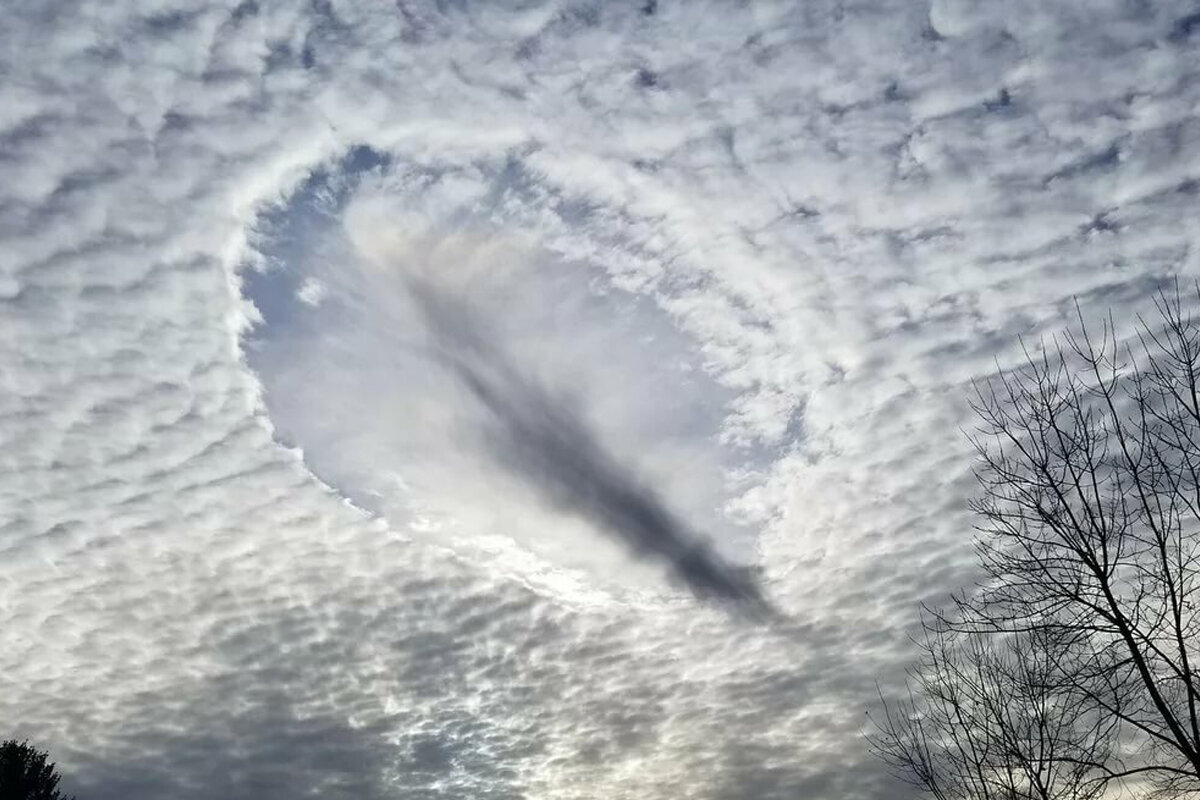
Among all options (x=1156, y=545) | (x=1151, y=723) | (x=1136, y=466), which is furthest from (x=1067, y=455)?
(x=1151, y=723)

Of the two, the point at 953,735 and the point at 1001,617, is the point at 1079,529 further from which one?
the point at 953,735

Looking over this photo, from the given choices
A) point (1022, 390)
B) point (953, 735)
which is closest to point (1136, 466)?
point (1022, 390)

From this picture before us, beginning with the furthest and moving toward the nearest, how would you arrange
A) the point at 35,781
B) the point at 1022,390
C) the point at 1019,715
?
the point at 35,781
the point at 1019,715
the point at 1022,390

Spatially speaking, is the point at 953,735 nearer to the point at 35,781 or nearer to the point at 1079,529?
the point at 1079,529

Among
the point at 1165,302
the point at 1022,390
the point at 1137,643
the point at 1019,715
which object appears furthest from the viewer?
the point at 1019,715

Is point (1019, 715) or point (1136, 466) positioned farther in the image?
point (1019, 715)

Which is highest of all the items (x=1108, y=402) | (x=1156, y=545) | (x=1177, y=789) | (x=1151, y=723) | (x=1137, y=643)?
(x=1108, y=402)

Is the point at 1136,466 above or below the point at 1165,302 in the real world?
below
